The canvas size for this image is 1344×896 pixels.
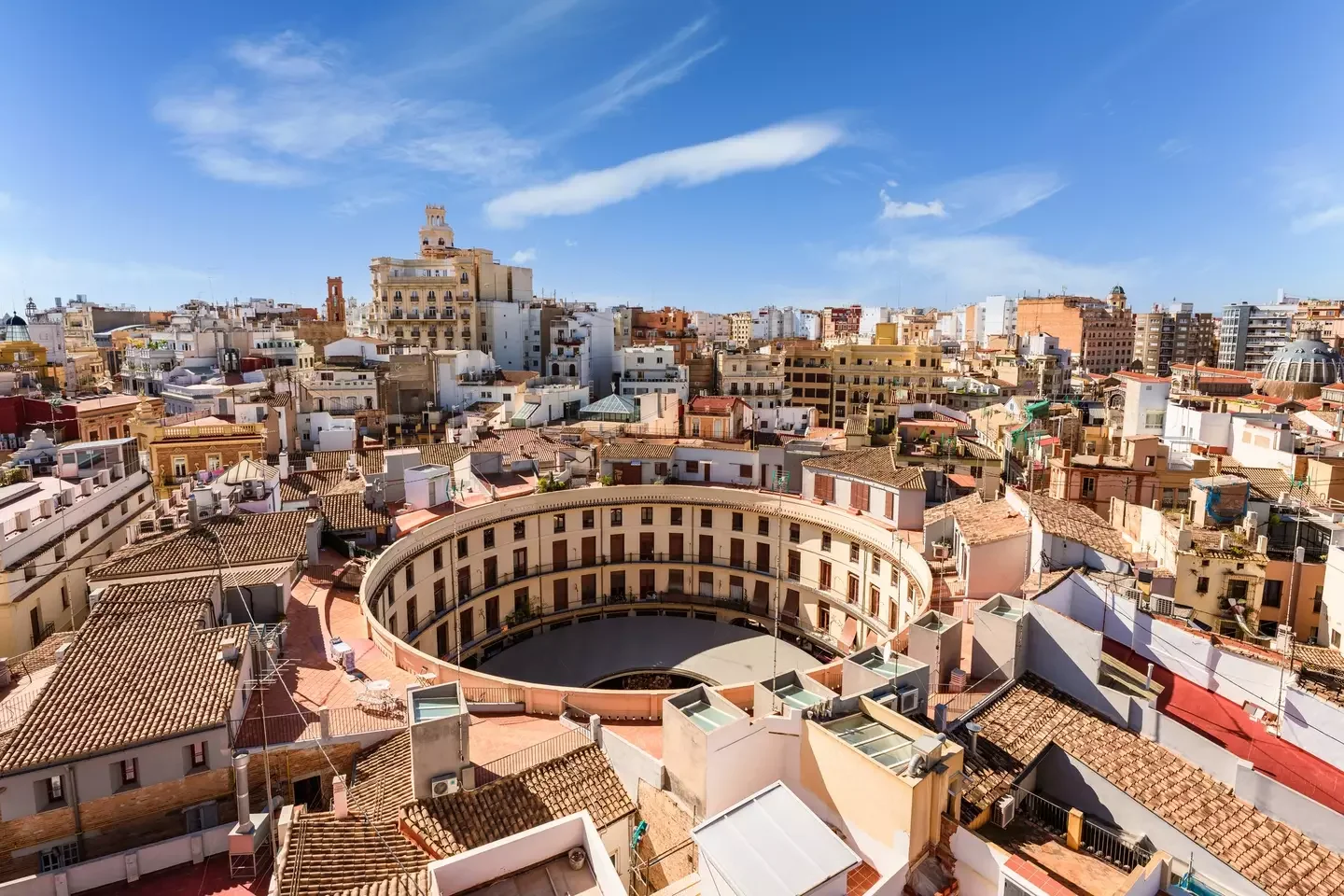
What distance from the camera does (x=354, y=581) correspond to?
29547 millimetres

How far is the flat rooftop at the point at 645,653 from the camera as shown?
117ft

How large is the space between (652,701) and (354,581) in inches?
554

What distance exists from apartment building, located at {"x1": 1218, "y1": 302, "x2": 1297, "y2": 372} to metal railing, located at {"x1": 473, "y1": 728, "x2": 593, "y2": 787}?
140 m

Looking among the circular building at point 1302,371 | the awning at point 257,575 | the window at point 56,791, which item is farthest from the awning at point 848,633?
the circular building at point 1302,371

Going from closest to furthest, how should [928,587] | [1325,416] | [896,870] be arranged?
1. [896,870]
2. [928,587]
3. [1325,416]

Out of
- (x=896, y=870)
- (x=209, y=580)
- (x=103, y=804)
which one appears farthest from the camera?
(x=209, y=580)

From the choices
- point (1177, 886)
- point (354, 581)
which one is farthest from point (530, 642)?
point (1177, 886)

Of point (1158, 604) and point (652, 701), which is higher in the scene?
point (1158, 604)

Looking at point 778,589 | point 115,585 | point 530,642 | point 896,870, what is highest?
point 115,585

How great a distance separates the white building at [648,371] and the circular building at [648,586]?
3643 cm

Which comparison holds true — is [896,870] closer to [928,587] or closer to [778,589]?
[928,587]

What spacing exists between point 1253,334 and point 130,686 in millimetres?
153457

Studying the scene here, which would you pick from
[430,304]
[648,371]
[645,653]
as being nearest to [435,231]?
[430,304]

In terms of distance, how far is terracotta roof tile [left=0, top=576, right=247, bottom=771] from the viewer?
1627cm
